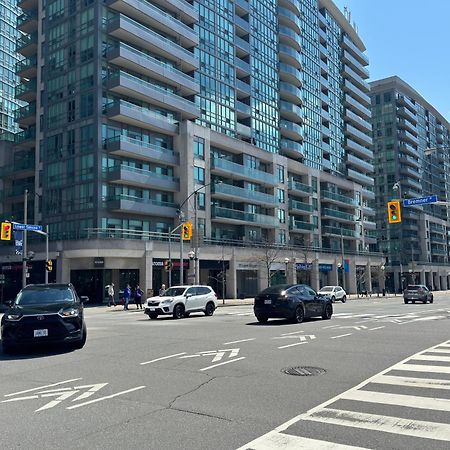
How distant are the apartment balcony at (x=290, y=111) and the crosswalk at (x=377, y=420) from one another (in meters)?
67.5

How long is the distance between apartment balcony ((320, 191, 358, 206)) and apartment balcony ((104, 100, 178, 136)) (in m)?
32.2

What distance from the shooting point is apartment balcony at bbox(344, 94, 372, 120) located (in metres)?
94.6

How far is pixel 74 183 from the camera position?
49594mm

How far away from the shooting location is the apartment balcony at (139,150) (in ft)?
157

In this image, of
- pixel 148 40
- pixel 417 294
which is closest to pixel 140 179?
pixel 148 40

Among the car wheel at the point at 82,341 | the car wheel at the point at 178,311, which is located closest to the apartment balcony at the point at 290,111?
the car wheel at the point at 178,311

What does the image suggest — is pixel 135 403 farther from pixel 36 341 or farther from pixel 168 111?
pixel 168 111

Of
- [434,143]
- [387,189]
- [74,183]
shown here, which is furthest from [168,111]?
[434,143]

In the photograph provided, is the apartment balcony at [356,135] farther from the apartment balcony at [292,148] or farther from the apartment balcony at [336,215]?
the apartment balcony at [292,148]

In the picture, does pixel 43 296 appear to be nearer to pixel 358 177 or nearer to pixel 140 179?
pixel 140 179

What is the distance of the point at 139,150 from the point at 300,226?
99.8 ft

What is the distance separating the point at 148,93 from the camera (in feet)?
167

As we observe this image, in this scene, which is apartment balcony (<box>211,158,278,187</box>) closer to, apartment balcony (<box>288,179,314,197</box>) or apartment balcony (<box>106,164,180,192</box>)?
apartment balcony (<box>288,179,314,197</box>)

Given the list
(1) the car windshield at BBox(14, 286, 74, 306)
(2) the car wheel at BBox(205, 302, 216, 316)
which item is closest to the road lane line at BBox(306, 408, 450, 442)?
(1) the car windshield at BBox(14, 286, 74, 306)
